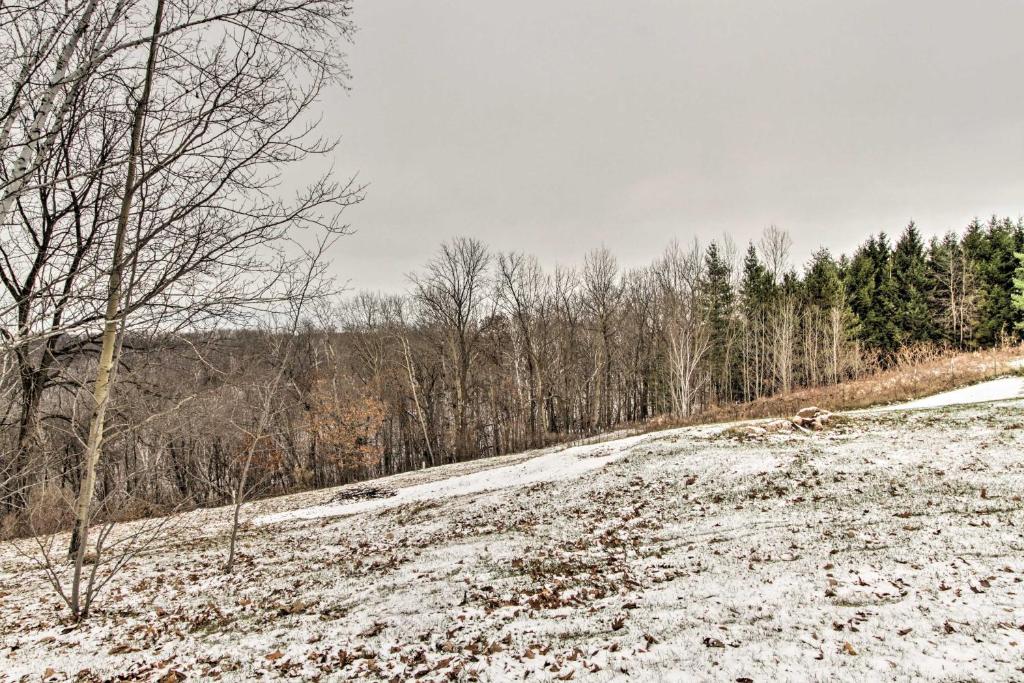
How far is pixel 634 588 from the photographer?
18.1ft

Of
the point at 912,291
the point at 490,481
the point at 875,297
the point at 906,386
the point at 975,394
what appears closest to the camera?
the point at 490,481

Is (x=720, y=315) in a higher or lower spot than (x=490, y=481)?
higher

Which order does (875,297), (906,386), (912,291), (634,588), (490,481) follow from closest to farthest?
(634,588)
(490,481)
(906,386)
(912,291)
(875,297)

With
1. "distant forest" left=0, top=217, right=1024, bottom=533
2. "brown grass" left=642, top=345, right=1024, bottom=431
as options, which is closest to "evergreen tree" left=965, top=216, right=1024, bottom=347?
"distant forest" left=0, top=217, right=1024, bottom=533

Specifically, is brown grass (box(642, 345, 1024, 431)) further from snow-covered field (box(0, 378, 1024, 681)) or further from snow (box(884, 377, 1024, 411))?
snow-covered field (box(0, 378, 1024, 681))

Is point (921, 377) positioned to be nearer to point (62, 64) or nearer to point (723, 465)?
point (723, 465)

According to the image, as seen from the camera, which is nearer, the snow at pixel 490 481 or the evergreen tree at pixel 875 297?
the snow at pixel 490 481

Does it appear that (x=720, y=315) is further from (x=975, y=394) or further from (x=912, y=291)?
(x=975, y=394)

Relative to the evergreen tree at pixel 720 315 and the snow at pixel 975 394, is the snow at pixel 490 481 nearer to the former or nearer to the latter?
the snow at pixel 975 394

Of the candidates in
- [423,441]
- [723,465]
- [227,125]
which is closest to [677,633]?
[227,125]

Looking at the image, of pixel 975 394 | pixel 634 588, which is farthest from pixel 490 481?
pixel 975 394

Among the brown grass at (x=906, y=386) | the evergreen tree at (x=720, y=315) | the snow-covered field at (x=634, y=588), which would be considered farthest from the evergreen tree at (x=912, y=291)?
the snow-covered field at (x=634, y=588)

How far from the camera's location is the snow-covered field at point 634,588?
3955mm

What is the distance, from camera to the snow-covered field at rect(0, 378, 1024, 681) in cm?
396
